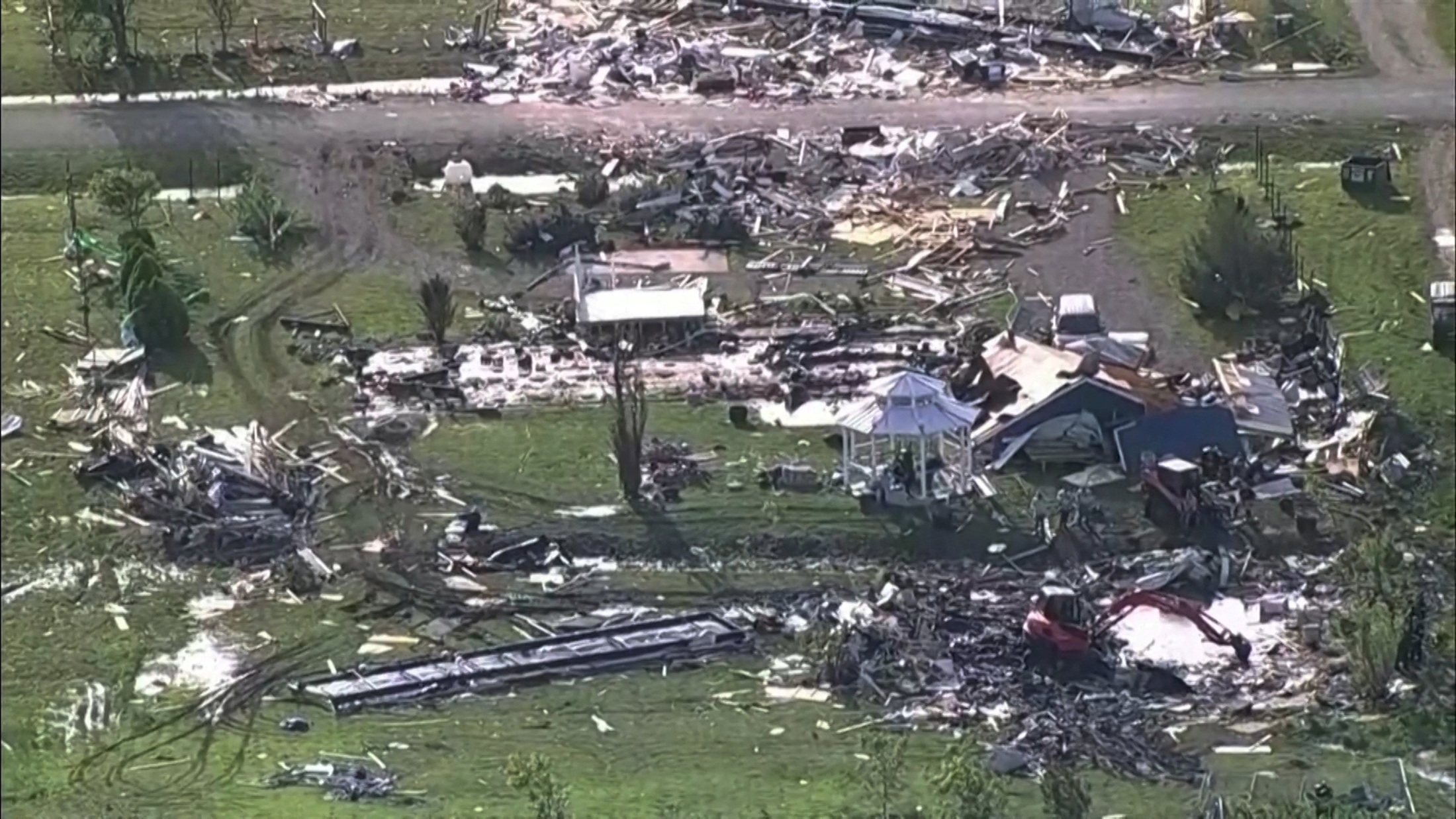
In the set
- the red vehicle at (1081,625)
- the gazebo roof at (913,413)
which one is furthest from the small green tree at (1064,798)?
the gazebo roof at (913,413)

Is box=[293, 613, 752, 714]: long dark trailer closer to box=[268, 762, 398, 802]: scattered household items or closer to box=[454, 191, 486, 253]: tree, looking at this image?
box=[268, 762, 398, 802]: scattered household items

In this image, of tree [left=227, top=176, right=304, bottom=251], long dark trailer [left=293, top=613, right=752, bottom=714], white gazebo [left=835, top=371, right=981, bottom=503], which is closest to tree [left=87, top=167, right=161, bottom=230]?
tree [left=227, top=176, right=304, bottom=251]

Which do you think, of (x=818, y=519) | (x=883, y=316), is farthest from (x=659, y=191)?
(x=818, y=519)

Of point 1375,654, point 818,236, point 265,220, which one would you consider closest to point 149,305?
point 265,220

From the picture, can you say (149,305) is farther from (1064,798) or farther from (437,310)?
(1064,798)

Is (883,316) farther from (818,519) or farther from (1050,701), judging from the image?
(1050,701)

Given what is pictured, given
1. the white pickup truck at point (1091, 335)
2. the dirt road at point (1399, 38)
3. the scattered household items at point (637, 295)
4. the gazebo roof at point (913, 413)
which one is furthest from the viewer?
the dirt road at point (1399, 38)

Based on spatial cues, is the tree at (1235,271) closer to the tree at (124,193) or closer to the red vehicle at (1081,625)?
the red vehicle at (1081,625)
